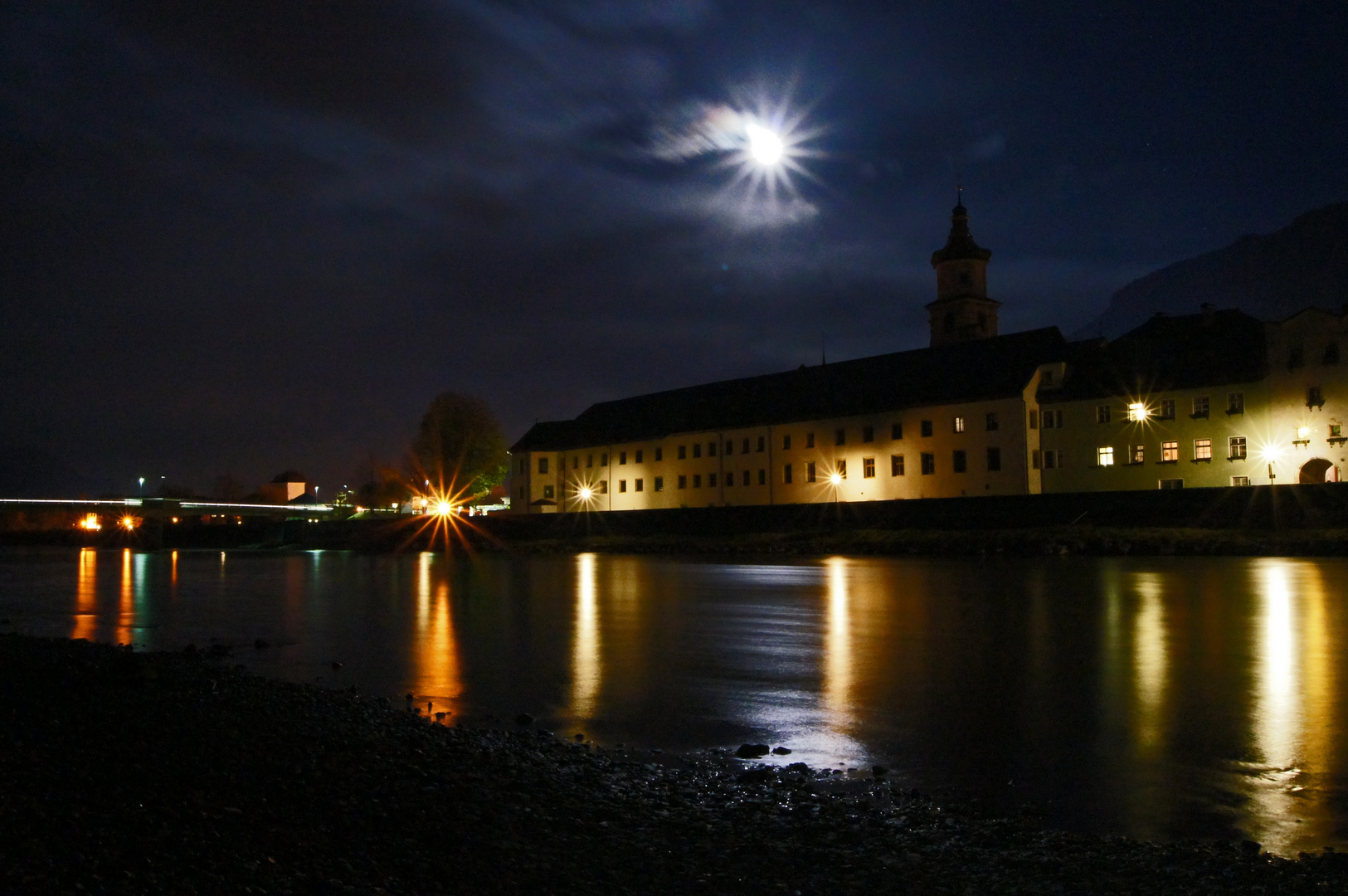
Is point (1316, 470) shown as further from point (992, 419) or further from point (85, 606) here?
point (85, 606)

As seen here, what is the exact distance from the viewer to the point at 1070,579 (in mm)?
32594

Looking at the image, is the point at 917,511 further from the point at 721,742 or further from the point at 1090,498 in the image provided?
the point at 721,742

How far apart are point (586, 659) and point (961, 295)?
87.2 m

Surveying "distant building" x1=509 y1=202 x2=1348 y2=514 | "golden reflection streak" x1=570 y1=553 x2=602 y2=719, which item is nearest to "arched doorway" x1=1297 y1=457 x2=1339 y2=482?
"distant building" x1=509 y1=202 x2=1348 y2=514

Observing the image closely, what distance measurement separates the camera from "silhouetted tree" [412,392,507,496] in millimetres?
110750

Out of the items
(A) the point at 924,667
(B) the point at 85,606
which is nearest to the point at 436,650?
(A) the point at 924,667

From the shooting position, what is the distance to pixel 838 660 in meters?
15.7

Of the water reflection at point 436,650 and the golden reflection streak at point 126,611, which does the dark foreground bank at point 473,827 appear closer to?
the water reflection at point 436,650

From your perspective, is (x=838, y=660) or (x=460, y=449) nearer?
(x=838, y=660)

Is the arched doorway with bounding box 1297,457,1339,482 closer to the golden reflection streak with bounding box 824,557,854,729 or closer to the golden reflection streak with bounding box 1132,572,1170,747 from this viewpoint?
the golden reflection streak with bounding box 1132,572,1170,747

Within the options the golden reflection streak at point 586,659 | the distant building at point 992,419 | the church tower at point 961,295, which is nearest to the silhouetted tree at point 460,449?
the distant building at point 992,419

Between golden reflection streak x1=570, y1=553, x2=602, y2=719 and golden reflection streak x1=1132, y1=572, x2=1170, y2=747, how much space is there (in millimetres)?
5689

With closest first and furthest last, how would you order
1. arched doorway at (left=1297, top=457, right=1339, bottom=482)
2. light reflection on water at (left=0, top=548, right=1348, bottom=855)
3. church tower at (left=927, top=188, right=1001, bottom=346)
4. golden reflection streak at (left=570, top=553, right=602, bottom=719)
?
light reflection on water at (left=0, top=548, right=1348, bottom=855) < golden reflection streak at (left=570, top=553, right=602, bottom=719) < arched doorway at (left=1297, top=457, right=1339, bottom=482) < church tower at (left=927, top=188, right=1001, bottom=346)

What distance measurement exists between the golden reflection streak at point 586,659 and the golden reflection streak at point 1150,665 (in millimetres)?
5689
